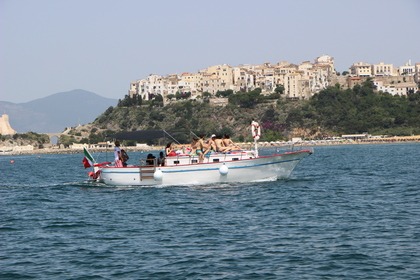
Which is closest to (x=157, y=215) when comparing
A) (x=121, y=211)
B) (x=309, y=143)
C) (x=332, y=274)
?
(x=121, y=211)

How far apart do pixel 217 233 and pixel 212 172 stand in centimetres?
1291

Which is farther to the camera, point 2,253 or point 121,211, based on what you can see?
point 121,211

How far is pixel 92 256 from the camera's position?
2072 centimetres

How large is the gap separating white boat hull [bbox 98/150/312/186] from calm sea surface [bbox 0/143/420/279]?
59cm

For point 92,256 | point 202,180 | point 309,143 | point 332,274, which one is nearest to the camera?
point 332,274

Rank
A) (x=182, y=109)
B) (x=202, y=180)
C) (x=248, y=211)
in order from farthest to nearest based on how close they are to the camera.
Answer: (x=182, y=109) < (x=202, y=180) < (x=248, y=211)

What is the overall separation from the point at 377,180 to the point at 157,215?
55.6 ft

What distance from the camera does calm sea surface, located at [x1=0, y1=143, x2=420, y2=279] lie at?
62.2 ft

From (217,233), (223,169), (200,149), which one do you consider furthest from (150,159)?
(217,233)

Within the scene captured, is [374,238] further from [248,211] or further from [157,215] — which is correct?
[157,215]

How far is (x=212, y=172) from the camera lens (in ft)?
120

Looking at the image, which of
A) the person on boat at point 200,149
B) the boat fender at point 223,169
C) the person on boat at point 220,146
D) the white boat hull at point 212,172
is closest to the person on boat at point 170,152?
the white boat hull at point 212,172

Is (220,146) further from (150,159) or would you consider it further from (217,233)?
(217,233)

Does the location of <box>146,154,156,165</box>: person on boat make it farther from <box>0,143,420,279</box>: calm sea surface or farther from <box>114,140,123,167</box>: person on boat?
<box>114,140,123,167</box>: person on boat
